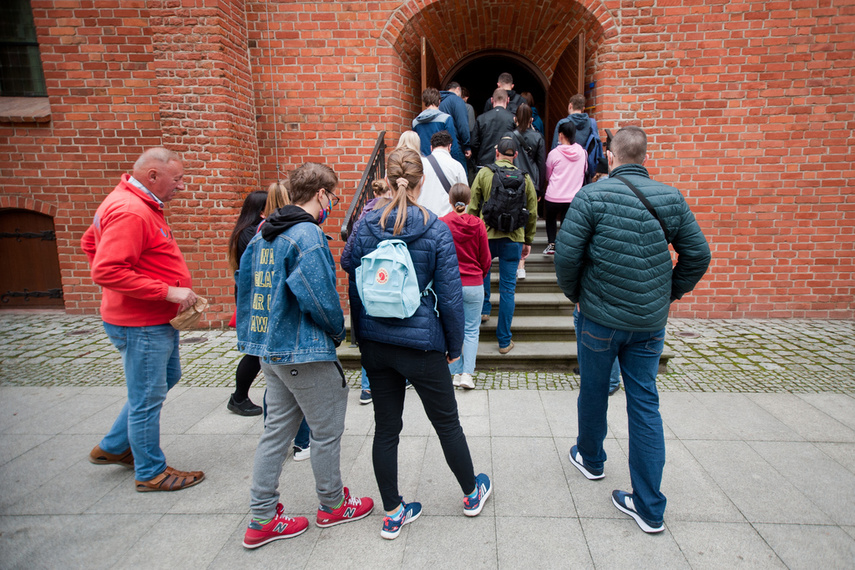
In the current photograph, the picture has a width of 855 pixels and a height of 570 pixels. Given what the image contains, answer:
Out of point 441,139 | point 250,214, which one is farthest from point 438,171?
point 250,214

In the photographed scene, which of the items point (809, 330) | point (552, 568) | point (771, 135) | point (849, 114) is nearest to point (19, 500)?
point (552, 568)

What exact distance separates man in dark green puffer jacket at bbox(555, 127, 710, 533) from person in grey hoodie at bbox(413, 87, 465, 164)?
10.3 ft

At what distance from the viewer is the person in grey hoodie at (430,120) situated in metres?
5.40

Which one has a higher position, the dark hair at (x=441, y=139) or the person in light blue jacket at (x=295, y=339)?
the dark hair at (x=441, y=139)

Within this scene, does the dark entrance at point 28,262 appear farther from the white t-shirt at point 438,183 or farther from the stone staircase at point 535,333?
the white t-shirt at point 438,183

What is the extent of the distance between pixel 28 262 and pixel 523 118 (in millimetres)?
7002

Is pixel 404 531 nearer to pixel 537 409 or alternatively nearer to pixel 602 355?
pixel 602 355

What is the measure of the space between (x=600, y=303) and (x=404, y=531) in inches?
61.3

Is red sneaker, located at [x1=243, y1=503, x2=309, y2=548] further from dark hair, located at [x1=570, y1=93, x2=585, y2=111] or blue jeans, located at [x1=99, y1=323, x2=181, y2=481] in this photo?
dark hair, located at [x1=570, y1=93, x2=585, y2=111]

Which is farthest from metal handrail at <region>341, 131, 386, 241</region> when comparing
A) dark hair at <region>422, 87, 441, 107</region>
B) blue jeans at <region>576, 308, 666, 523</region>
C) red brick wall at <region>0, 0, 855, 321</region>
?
blue jeans at <region>576, 308, 666, 523</region>

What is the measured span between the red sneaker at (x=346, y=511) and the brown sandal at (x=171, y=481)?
37.5 inches

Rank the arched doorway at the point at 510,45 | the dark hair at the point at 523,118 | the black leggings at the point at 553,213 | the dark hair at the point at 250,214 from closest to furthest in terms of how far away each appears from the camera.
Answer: the dark hair at the point at 250,214 → the dark hair at the point at 523,118 → the black leggings at the point at 553,213 → the arched doorway at the point at 510,45

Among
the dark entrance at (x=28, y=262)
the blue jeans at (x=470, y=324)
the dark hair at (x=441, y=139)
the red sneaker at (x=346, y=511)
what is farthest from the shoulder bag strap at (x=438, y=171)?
the dark entrance at (x=28, y=262)

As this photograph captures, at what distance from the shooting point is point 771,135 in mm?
5996
